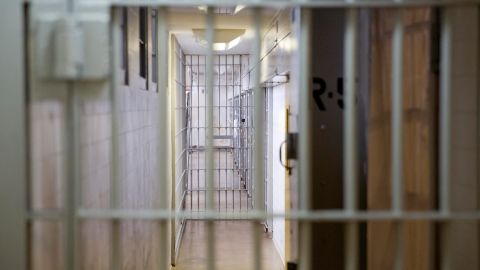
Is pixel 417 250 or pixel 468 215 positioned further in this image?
pixel 417 250

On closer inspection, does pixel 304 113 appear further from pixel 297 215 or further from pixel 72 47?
pixel 72 47

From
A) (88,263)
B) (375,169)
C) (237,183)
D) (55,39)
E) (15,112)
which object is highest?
(55,39)

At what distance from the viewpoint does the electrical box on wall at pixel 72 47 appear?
4.33 feet

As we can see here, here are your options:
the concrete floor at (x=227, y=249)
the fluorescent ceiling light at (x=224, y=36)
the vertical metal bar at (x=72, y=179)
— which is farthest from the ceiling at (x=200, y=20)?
the vertical metal bar at (x=72, y=179)

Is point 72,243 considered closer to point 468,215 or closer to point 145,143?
point 468,215

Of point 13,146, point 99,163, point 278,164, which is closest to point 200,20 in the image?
point 278,164

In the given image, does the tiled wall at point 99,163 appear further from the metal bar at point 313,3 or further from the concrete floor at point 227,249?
the concrete floor at point 227,249

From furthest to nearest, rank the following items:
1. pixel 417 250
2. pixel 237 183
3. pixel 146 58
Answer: pixel 237 183, pixel 146 58, pixel 417 250

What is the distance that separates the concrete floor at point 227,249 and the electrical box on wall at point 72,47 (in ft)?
12.8

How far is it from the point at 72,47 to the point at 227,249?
15.8 ft

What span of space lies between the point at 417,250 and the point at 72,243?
3.77 ft

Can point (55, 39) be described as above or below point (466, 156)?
above

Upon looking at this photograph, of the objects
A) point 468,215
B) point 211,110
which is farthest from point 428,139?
point 211,110

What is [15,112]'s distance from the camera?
129cm
